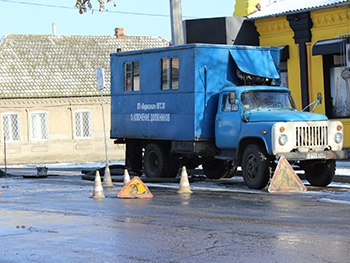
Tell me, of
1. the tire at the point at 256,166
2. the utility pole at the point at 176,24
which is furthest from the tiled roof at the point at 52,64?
the tire at the point at 256,166

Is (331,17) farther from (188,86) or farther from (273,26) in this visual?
(188,86)

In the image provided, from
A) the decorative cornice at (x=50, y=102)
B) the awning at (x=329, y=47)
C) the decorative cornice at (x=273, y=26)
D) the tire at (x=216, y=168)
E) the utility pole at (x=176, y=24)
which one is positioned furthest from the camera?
the decorative cornice at (x=50, y=102)

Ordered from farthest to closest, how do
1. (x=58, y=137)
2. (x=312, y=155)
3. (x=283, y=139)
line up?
1. (x=58, y=137)
2. (x=312, y=155)
3. (x=283, y=139)

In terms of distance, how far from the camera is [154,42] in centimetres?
5441

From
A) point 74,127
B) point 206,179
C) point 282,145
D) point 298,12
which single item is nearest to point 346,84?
point 298,12

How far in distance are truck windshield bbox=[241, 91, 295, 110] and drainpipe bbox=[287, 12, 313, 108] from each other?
8277 millimetres

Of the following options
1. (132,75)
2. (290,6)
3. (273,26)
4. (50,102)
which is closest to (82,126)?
(50,102)

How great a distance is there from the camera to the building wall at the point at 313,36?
86.2ft

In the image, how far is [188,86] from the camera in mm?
20109

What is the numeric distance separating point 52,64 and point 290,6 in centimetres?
2326

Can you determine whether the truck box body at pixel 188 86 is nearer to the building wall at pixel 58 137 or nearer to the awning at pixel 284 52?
the awning at pixel 284 52

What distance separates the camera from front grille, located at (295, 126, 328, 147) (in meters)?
17.9

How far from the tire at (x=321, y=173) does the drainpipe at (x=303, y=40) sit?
9028mm

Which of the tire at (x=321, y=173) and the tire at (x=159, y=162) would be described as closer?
the tire at (x=321, y=173)
